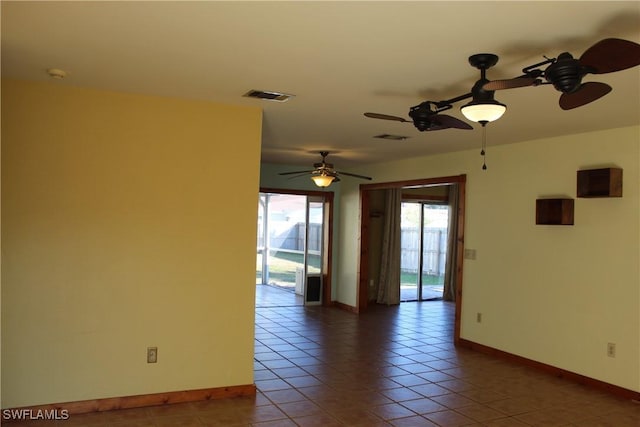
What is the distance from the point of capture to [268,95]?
12.4 feet

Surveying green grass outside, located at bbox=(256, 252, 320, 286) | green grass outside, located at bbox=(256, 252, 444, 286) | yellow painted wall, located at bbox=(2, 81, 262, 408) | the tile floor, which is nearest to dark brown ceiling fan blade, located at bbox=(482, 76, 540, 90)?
yellow painted wall, located at bbox=(2, 81, 262, 408)

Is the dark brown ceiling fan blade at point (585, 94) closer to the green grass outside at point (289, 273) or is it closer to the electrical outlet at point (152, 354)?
the electrical outlet at point (152, 354)

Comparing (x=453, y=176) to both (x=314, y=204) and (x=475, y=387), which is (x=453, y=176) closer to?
(x=475, y=387)

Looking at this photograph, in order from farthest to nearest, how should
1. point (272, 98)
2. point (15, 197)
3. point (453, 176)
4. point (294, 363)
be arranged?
point (453, 176)
point (294, 363)
point (272, 98)
point (15, 197)

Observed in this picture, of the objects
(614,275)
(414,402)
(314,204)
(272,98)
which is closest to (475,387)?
(414,402)

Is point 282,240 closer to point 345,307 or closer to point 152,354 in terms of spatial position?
point 345,307

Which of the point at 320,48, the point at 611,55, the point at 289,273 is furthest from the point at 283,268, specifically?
the point at 611,55

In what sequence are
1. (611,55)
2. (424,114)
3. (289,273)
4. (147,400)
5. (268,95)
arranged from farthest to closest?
(289,273) → (147,400) → (268,95) → (424,114) → (611,55)

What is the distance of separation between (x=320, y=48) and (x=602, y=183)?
10.2 ft

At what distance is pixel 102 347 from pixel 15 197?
1212mm

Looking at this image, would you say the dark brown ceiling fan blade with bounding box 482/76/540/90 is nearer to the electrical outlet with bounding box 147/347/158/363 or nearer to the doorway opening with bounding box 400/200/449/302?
the electrical outlet with bounding box 147/347/158/363

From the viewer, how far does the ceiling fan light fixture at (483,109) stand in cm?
274

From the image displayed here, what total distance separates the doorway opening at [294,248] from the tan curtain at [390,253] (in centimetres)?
101

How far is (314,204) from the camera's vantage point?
9.16 metres
